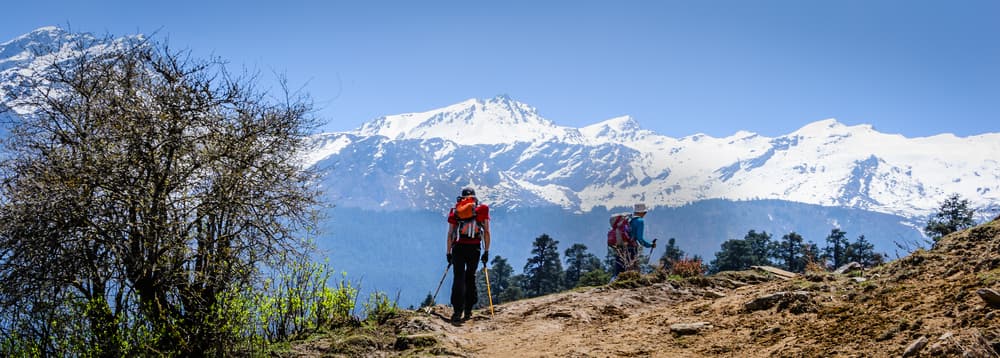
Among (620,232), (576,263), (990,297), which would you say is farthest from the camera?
(576,263)

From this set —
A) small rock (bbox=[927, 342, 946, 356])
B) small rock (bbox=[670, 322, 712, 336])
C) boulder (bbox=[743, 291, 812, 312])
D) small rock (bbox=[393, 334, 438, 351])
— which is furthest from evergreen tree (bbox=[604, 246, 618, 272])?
small rock (bbox=[927, 342, 946, 356])

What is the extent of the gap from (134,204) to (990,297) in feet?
32.5

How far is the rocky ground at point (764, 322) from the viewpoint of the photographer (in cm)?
654

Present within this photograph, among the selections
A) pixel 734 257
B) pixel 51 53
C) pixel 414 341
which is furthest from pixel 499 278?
pixel 51 53

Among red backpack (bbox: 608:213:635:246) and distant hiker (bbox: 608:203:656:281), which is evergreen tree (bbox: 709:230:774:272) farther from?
distant hiker (bbox: 608:203:656:281)

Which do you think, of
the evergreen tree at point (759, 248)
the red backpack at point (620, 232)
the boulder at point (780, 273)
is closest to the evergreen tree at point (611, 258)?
the red backpack at point (620, 232)

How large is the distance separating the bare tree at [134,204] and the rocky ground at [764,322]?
1.84m

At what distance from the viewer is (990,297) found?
637cm

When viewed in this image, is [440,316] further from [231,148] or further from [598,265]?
[598,265]

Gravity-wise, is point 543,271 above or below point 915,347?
above

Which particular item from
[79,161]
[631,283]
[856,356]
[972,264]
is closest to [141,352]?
[79,161]

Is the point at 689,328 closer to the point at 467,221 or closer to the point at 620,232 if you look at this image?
the point at 467,221

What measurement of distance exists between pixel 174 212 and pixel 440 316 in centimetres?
539

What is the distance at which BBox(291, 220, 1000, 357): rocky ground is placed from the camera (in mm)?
6539
